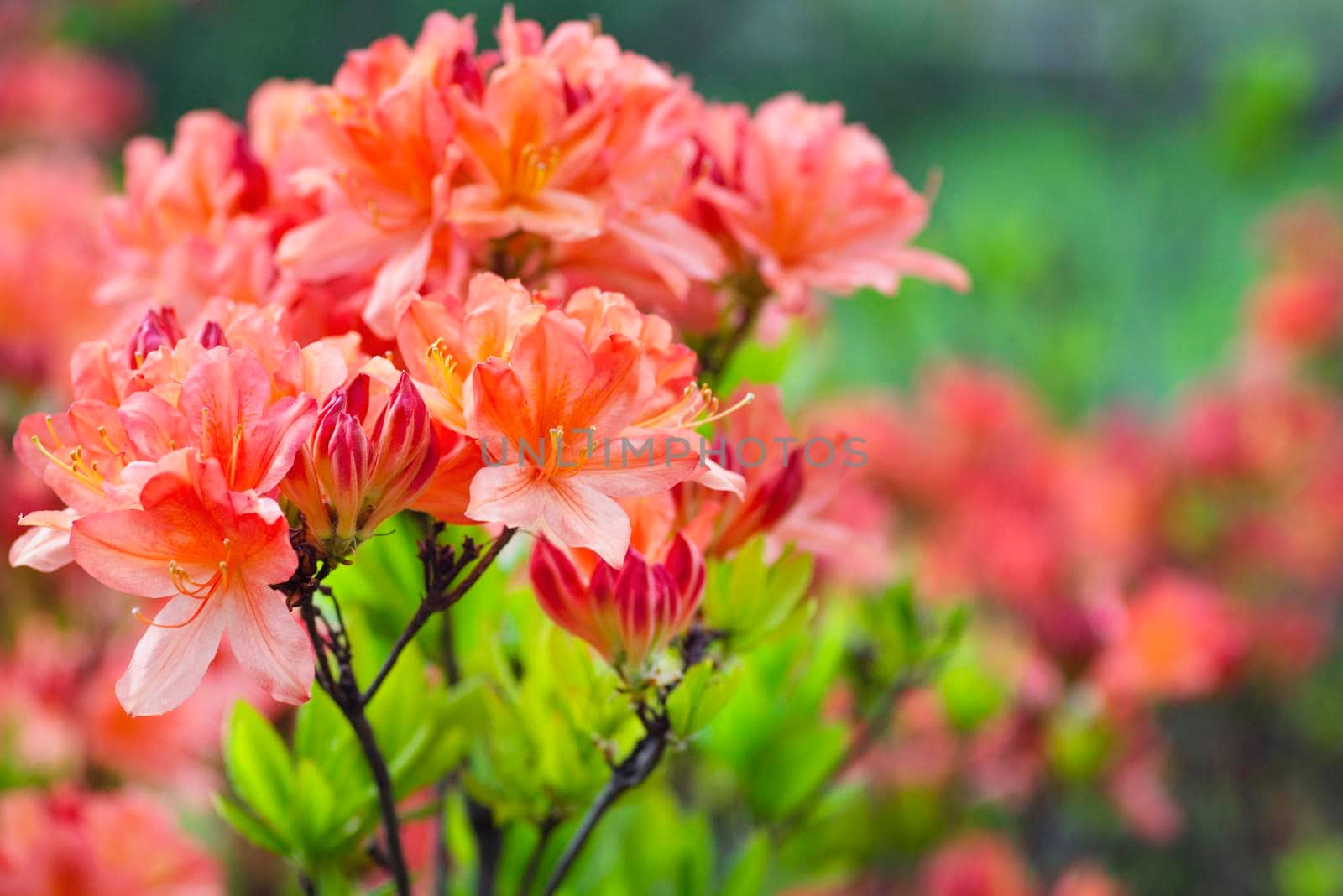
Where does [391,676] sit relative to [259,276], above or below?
below

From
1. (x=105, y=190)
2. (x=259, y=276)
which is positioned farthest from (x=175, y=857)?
(x=105, y=190)

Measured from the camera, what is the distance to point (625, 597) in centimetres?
55

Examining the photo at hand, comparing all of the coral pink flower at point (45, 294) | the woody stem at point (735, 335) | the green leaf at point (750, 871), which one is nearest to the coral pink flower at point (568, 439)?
the woody stem at point (735, 335)

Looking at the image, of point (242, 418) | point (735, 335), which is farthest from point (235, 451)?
point (735, 335)

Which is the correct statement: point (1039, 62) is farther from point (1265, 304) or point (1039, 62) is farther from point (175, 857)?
point (175, 857)

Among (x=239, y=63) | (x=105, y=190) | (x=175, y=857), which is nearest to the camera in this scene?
(x=175, y=857)

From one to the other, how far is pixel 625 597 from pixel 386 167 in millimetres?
229

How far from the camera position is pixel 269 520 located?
45 centimetres

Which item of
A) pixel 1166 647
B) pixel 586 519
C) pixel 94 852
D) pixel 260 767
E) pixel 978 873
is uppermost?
pixel 586 519

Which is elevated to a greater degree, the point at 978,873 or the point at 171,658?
the point at 171,658

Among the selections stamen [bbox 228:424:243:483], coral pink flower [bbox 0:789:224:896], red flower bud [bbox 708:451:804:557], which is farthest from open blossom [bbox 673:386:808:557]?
coral pink flower [bbox 0:789:224:896]

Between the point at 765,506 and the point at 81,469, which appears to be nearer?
the point at 81,469

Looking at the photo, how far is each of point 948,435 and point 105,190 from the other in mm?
1202

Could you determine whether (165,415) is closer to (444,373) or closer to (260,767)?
(444,373)
